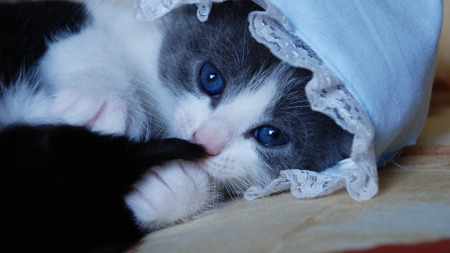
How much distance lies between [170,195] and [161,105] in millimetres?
381

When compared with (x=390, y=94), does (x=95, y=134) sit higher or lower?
higher

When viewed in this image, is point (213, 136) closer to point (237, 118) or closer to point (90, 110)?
point (237, 118)

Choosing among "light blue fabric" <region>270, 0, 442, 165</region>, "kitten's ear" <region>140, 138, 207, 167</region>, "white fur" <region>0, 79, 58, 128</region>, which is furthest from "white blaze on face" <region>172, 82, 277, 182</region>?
"white fur" <region>0, 79, 58, 128</region>

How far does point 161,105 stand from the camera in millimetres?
1505

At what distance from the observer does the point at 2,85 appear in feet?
4.27

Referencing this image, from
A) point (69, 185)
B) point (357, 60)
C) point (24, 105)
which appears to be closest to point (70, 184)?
point (69, 185)

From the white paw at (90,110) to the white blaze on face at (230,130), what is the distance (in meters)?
0.21

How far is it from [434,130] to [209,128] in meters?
1.10

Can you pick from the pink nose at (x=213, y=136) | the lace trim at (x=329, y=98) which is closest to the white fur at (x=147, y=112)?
the pink nose at (x=213, y=136)

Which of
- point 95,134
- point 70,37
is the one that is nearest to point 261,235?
point 95,134

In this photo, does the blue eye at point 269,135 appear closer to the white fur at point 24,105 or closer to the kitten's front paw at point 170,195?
the kitten's front paw at point 170,195

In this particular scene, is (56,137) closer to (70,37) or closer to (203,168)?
(203,168)

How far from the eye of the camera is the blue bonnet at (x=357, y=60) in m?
1.14

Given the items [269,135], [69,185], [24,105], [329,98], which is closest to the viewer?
[69,185]
